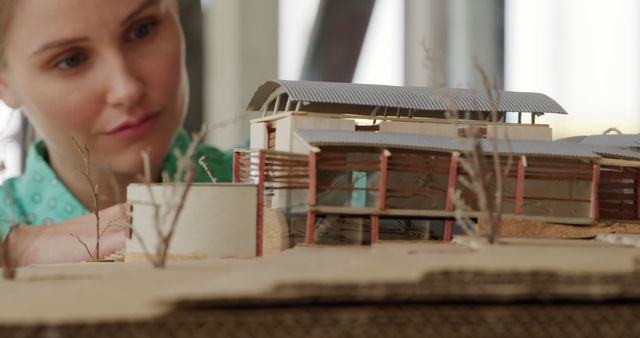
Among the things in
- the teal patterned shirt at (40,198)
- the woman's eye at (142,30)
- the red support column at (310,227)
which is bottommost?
the teal patterned shirt at (40,198)

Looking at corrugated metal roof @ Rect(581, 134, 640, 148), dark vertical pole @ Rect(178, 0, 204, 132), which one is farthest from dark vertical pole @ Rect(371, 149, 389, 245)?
dark vertical pole @ Rect(178, 0, 204, 132)

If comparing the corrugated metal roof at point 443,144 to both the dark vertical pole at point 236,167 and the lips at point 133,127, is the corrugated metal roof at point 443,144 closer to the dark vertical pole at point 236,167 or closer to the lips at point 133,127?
the dark vertical pole at point 236,167

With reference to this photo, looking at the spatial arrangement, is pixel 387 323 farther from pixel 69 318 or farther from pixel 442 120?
pixel 442 120

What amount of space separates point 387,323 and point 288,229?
113cm

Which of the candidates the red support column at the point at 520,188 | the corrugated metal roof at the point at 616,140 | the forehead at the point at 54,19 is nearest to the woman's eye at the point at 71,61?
the forehead at the point at 54,19

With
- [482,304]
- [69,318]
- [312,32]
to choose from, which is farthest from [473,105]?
[312,32]

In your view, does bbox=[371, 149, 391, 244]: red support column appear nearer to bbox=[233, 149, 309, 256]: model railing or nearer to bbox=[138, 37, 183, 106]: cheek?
bbox=[233, 149, 309, 256]: model railing

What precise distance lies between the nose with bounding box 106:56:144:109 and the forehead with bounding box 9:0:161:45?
210mm

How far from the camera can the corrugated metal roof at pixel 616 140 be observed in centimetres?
299

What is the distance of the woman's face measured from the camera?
3771 mm

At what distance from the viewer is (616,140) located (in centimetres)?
307

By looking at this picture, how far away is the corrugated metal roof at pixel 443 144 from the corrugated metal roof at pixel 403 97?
182mm

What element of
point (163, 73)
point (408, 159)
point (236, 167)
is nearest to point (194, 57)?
point (163, 73)

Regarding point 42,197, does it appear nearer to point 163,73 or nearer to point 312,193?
point 163,73
